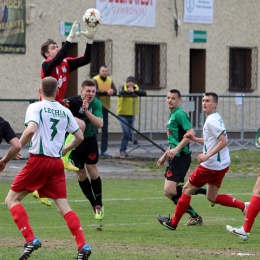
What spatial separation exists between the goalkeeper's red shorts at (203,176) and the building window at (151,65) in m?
16.3

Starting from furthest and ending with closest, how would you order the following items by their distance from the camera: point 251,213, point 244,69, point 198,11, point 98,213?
point 244,69
point 198,11
point 98,213
point 251,213

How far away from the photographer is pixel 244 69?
31500 millimetres

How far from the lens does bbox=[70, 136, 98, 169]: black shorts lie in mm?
13375

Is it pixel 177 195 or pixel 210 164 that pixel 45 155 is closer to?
pixel 210 164

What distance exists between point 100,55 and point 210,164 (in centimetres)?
1566

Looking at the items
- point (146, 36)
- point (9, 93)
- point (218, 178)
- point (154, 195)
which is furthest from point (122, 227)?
point (146, 36)

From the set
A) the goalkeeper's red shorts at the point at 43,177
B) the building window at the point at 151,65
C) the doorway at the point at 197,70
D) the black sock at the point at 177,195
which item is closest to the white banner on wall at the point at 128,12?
the building window at the point at 151,65

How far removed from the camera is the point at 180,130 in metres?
13.1

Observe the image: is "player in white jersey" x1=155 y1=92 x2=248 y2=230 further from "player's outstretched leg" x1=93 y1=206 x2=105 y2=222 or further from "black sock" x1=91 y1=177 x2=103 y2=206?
"black sock" x1=91 y1=177 x2=103 y2=206

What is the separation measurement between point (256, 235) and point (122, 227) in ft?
5.95

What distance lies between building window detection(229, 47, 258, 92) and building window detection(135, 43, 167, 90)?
3181mm

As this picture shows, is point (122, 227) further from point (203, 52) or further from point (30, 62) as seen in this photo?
point (203, 52)

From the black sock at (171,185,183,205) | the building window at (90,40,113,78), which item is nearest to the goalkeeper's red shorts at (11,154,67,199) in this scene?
the black sock at (171,185,183,205)

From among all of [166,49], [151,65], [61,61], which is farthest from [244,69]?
[61,61]
